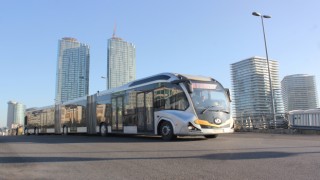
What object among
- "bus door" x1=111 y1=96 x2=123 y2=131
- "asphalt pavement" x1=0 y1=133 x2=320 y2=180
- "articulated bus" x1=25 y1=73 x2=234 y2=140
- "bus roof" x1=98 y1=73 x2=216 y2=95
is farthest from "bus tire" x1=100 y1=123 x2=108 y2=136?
"asphalt pavement" x1=0 y1=133 x2=320 y2=180

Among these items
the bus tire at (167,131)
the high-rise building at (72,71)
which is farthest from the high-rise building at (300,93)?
the high-rise building at (72,71)

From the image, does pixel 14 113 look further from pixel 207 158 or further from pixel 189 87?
pixel 207 158

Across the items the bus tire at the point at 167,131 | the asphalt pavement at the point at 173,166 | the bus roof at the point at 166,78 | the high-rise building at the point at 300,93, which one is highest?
the high-rise building at the point at 300,93

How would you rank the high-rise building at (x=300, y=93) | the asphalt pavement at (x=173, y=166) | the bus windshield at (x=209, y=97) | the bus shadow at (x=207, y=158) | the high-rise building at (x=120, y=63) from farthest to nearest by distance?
the high-rise building at (x=120, y=63), the high-rise building at (x=300, y=93), the bus windshield at (x=209, y=97), the bus shadow at (x=207, y=158), the asphalt pavement at (x=173, y=166)

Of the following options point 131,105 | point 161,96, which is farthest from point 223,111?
point 131,105

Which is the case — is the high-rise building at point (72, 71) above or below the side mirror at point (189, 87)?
above

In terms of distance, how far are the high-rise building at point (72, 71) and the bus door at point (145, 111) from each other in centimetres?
3941

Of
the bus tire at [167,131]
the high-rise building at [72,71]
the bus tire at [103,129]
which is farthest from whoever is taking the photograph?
the high-rise building at [72,71]

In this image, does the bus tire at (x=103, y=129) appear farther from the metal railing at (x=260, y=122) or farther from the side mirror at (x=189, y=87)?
the metal railing at (x=260, y=122)

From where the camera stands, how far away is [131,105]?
18297 millimetres

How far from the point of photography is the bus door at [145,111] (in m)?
16.3

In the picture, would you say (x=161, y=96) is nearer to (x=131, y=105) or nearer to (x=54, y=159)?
(x=131, y=105)

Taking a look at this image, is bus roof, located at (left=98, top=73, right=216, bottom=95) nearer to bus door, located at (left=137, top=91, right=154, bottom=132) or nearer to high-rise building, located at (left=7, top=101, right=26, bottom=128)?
bus door, located at (left=137, top=91, right=154, bottom=132)

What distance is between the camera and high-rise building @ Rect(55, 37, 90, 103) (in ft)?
186
